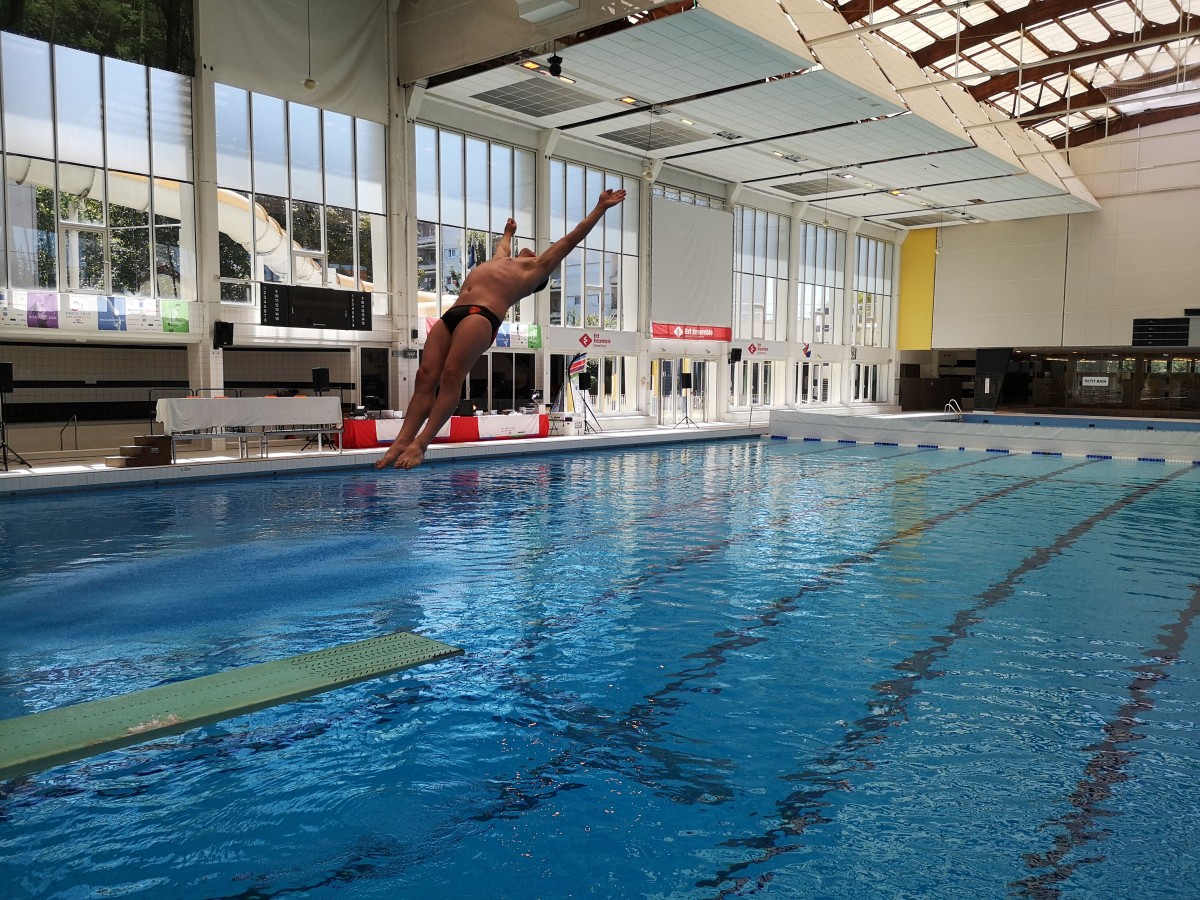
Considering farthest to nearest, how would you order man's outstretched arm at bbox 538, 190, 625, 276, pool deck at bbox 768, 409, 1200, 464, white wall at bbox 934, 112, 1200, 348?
1. white wall at bbox 934, 112, 1200, 348
2. pool deck at bbox 768, 409, 1200, 464
3. man's outstretched arm at bbox 538, 190, 625, 276

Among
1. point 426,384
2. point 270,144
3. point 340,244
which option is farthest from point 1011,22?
point 426,384

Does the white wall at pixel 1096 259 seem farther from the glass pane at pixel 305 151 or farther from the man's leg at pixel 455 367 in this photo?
the man's leg at pixel 455 367

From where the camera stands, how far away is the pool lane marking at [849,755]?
3.07m

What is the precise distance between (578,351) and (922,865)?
61.2 feet

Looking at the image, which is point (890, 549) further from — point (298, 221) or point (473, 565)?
point (298, 221)

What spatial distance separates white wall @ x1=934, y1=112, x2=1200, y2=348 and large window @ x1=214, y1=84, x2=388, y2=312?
2316 centimetres

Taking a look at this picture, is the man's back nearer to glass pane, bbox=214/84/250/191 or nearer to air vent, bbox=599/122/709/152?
glass pane, bbox=214/84/250/191

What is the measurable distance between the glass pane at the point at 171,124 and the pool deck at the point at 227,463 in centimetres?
484

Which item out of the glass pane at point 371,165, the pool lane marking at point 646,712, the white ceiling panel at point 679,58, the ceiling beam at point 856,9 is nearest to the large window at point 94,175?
the glass pane at point 371,165

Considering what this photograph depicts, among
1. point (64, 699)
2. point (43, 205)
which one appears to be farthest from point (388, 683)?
point (43, 205)

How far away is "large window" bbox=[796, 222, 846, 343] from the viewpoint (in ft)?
96.3

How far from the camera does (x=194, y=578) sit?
6918 millimetres

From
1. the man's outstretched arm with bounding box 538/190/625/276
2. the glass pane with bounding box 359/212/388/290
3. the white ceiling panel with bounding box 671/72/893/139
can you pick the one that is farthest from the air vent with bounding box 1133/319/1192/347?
the man's outstretched arm with bounding box 538/190/625/276

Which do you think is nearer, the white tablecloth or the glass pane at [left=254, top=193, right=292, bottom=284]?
the white tablecloth
